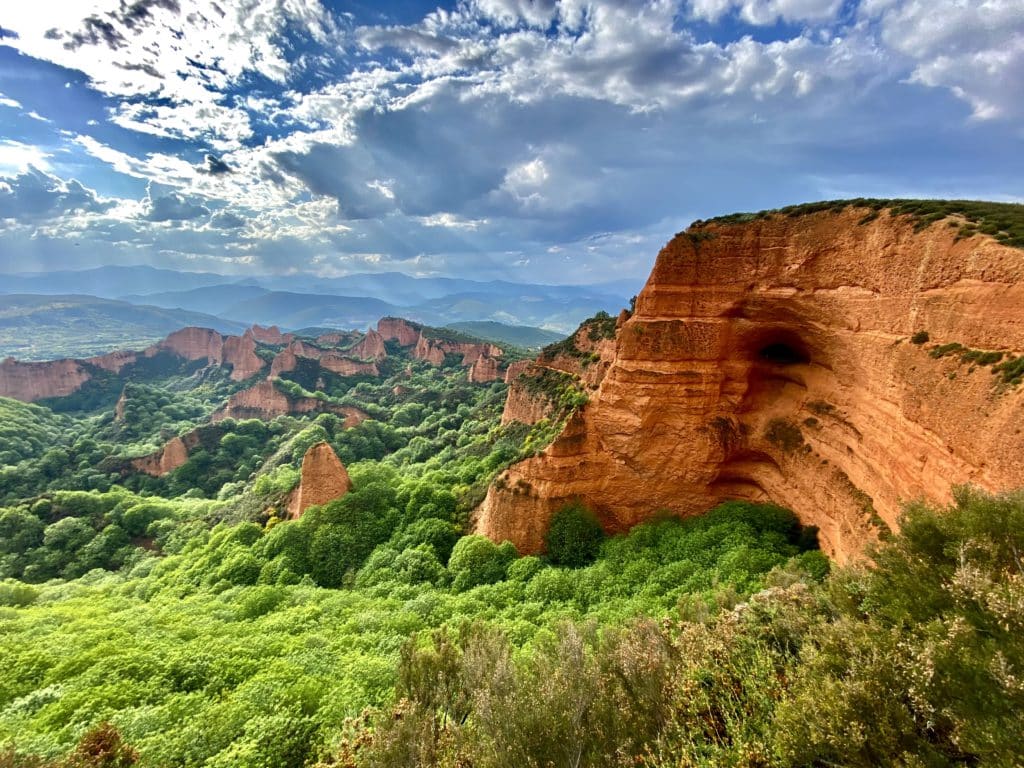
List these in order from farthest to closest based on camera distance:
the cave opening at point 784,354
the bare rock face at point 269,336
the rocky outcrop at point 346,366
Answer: the bare rock face at point 269,336 → the rocky outcrop at point 346,366 → the cave opening at point 784,354

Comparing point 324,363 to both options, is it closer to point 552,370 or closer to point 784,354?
point 552,370

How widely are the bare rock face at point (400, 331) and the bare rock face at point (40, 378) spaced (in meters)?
82.2

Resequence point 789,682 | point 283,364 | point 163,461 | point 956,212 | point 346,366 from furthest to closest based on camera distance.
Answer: point 346,366, point 283,364, point 163,461, point 956,212, point 789,682

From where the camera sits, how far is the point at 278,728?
1029 centimetres

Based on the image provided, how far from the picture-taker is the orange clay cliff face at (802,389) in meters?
12.1

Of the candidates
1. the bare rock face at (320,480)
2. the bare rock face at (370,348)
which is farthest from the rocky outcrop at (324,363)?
the bare rock face at (320,480)

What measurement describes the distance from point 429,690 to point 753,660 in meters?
7.65

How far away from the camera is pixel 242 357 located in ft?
433

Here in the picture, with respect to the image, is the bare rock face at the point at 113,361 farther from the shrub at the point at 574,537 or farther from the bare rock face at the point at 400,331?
the shrub at the point at 574,537

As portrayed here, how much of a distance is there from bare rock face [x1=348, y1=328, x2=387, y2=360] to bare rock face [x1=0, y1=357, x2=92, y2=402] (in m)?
69.6

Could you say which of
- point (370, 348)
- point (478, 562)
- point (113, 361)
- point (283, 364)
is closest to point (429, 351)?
point (370, 348)

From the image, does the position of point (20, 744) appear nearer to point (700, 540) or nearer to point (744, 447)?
point (700, 540)

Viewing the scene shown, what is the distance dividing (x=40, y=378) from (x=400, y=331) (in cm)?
9396

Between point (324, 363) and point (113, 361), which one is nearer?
point (324, 363)
